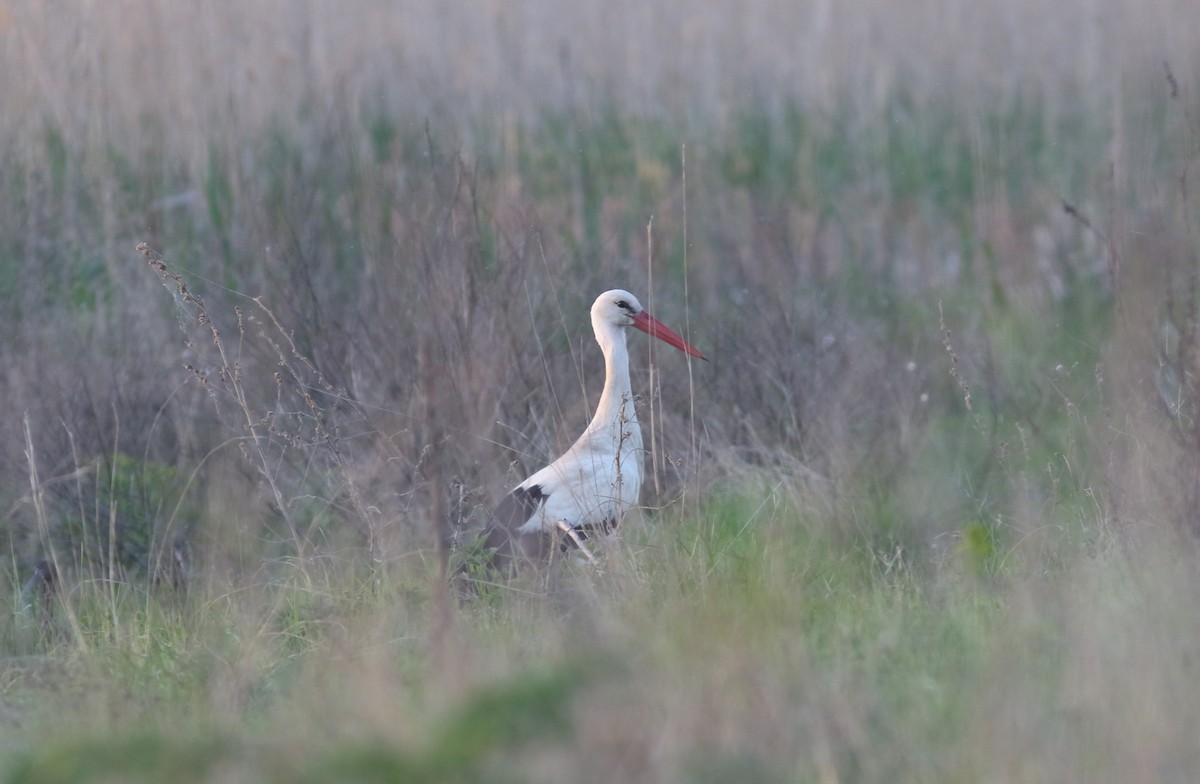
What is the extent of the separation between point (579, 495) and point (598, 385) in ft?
5.30

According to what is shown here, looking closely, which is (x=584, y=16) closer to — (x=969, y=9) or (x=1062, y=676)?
(x=969, y=9)

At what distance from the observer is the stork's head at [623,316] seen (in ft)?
15.7

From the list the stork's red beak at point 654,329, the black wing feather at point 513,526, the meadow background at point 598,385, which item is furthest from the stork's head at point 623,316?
the black wing feather at point 513,526

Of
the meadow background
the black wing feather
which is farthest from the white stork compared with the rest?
the meadow background

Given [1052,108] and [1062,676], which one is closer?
[1062,676]

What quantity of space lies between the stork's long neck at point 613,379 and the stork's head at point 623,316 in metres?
0.02

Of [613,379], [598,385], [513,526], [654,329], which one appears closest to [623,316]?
[654,329]

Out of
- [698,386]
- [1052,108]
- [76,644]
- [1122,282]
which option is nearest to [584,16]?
[1052,108]

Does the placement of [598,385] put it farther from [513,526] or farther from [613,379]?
[513,526]

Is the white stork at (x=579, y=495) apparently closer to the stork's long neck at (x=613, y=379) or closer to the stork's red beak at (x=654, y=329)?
the stork's long neck at (x=613, y=379)

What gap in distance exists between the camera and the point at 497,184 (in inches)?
259

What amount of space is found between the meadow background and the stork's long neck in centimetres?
11

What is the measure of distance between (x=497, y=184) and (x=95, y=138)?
1751mm

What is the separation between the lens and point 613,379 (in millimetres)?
4688
